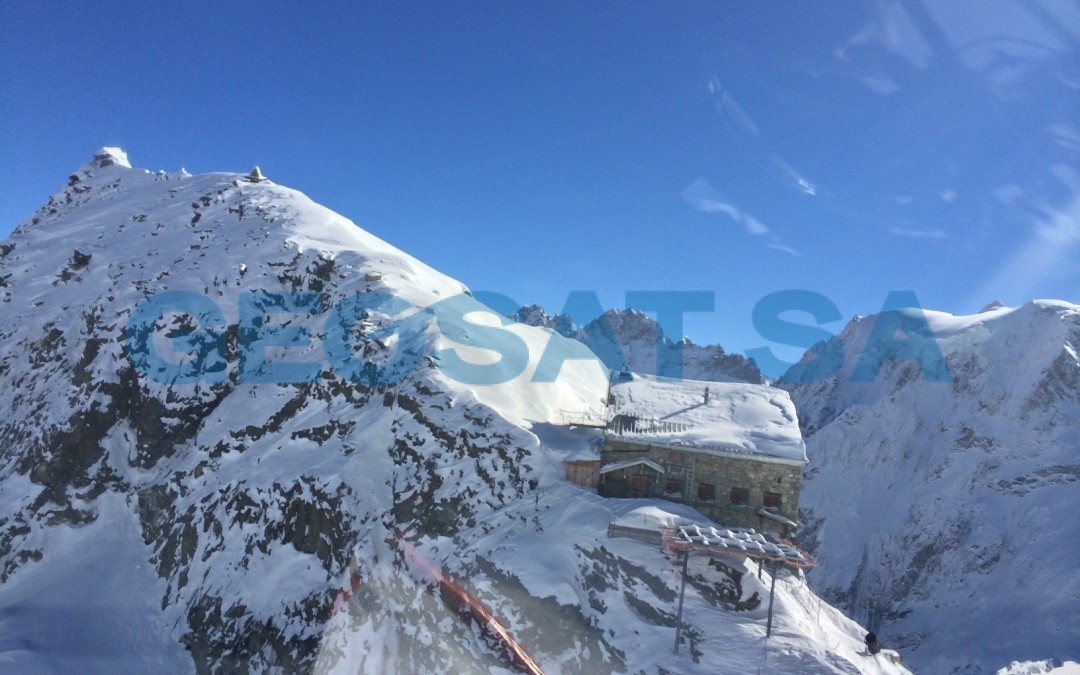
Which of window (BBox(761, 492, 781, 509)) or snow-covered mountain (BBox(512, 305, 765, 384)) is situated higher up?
snow-covered mountain (BBox(512, 305, 765, 384))

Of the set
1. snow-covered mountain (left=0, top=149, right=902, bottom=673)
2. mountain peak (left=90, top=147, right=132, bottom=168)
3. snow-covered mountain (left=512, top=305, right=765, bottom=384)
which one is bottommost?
snow-covered mountain (left=0, top=149, right=902, bottom=673)

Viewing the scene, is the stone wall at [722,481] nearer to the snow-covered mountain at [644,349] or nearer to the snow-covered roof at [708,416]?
the snow-covered roof at [708,416]

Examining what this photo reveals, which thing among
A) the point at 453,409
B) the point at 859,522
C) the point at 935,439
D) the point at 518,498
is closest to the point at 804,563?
the point at 518,498

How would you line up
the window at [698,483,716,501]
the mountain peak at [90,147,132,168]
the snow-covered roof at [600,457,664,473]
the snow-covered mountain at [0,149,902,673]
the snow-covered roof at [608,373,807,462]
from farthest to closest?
the mountain peak at [90,147,132,168], the snow-covered roof at [608,373,807,462], the window at [698,483,716,501], the snow-covered roof at [600,457,664,473], the snow-covered mountain at [0,149,902,673]

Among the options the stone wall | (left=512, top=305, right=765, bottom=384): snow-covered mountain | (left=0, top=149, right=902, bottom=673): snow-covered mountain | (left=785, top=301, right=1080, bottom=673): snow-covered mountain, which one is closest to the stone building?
the stone wall

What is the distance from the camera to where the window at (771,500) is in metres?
27.6

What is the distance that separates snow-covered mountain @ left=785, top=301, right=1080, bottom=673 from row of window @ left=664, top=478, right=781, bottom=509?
46162 millimetres

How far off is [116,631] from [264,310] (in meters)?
21.4

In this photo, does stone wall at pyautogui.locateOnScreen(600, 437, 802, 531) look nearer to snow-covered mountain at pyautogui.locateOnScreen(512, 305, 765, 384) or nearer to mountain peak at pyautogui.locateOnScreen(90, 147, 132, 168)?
mountain peak at pyautogui.locateOnScreen(90, 147, 132, 168)

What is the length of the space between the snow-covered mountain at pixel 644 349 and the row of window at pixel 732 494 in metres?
110

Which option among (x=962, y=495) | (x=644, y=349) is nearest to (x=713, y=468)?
(x=962, y=495)

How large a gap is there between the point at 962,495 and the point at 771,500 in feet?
223

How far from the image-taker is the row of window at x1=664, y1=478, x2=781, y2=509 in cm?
2763

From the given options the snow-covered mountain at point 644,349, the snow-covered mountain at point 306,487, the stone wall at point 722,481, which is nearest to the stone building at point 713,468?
the stone wall at point 722,481
